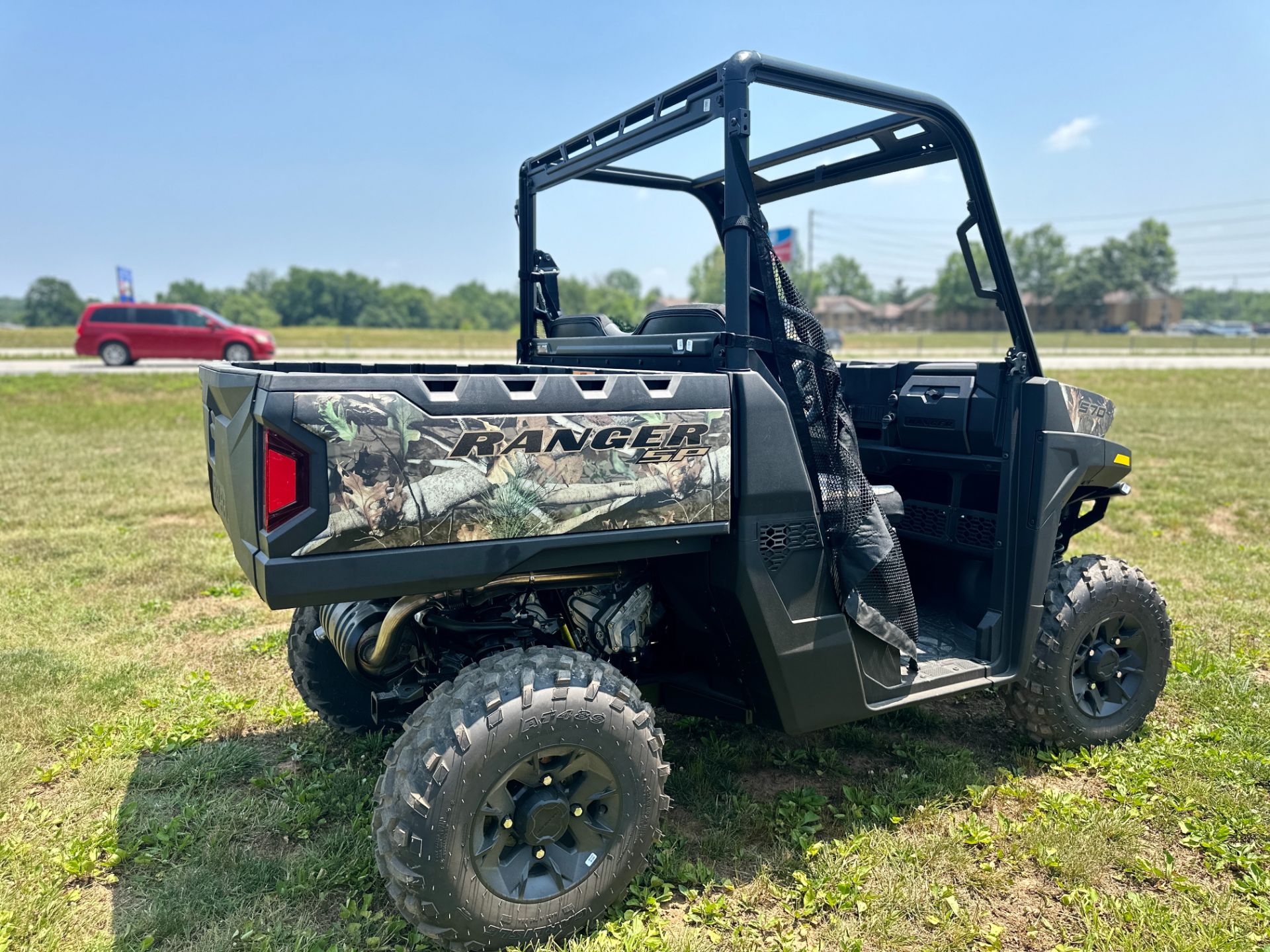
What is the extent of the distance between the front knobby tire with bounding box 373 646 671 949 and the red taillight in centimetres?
67

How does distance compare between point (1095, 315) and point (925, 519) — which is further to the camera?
point (1095, 315)

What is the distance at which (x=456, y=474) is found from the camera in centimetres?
223

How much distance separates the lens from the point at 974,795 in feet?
10.8

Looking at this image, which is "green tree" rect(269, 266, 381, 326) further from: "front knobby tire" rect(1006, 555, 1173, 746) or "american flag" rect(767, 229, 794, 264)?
"front knobby tire" rect(1006, 555, 1173, 746)

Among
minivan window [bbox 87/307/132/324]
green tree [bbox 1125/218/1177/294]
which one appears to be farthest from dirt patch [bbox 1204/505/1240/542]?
green tree [bbox 1125/218/1177/294]

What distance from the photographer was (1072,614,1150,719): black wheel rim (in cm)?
359

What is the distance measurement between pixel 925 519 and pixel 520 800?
2.18m

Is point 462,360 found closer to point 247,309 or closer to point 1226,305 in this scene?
point 247,309

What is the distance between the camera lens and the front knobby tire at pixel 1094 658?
136 inches

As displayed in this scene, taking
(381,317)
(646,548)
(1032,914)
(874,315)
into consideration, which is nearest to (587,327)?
(646,548)

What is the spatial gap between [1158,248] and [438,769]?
104m

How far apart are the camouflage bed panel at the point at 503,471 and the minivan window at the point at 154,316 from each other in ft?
75.5

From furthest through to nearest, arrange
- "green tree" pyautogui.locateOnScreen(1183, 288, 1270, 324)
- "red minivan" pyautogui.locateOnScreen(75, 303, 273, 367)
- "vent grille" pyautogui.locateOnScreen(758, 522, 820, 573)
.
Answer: "green tree" pyautogui.locateOnScreen(1183, 288, 1270, 324) < "red minivan" pyautogui.locateOnScreen(75, 303, 273, 367) < "vent grille" pyautogui.locateOnScreen(758, 522, 820, 573)

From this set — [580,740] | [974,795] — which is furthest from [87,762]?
[974,795]
